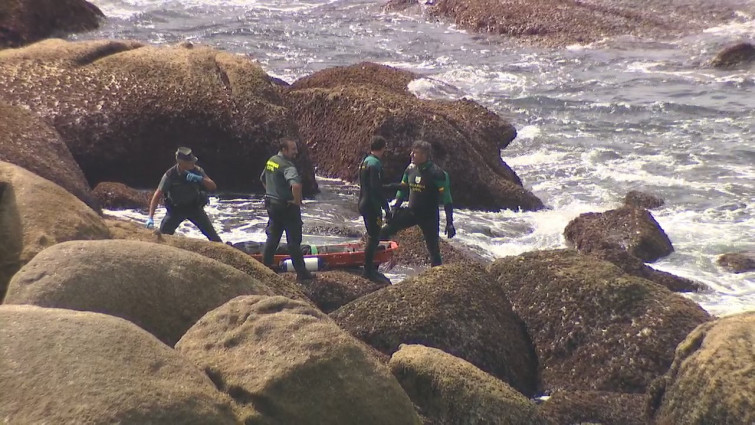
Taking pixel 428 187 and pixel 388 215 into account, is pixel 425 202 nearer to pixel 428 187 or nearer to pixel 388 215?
pixel 428 187

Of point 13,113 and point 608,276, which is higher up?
point 13,113

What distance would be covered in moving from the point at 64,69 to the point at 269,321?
11767mm

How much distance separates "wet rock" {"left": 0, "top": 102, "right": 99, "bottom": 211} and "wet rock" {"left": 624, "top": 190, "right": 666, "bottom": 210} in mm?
9884

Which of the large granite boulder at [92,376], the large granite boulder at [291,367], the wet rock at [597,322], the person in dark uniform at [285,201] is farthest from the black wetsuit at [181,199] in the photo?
the large granite boulder at [92,376]

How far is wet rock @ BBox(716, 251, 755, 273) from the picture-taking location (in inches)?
564

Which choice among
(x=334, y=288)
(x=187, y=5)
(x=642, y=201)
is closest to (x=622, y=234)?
(x=642, y=201)

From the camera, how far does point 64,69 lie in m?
16.3

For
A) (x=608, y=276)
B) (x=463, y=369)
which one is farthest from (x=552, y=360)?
(x=463, y=369)

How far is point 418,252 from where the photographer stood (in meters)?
13.9

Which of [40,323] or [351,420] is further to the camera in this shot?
[351,420]

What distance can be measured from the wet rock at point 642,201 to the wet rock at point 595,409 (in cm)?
950

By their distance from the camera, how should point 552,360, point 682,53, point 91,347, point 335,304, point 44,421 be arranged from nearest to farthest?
point 44,421, point 91,347, point 552,360, point 335,304, point 682,53

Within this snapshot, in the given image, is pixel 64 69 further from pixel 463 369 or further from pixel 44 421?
pixel 44 421

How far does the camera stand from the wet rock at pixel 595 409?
8141 mm
